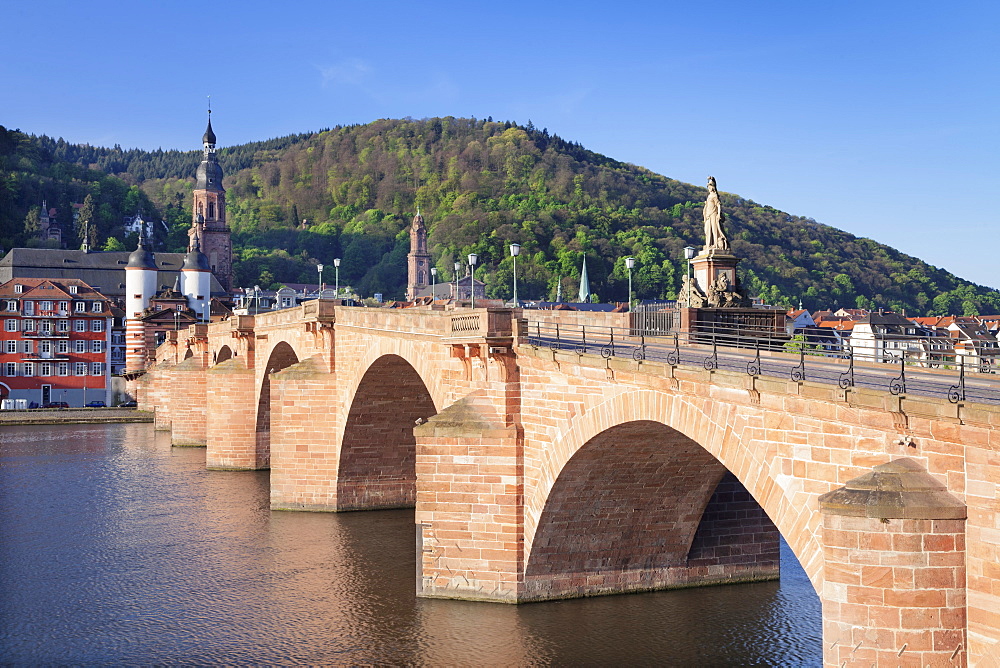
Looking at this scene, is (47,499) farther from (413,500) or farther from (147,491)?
(413,500)

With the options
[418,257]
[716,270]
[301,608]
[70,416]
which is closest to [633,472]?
[716,270]

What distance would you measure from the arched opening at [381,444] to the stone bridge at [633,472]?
7 cm

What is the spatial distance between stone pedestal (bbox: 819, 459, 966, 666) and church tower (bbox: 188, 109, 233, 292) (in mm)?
134754

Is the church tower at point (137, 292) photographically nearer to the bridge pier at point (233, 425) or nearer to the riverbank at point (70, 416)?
the riverbank at point (70, 416)

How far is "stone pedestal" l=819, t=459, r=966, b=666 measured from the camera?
11.6 meters

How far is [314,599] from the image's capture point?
82.5 ft

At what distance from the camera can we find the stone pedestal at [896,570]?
11562 millimetres

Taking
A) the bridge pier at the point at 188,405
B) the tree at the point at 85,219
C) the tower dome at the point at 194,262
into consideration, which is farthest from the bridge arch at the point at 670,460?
the tree at the point at 85,219

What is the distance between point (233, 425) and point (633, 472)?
3239 cm

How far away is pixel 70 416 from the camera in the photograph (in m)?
78.3

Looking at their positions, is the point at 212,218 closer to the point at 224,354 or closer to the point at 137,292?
the point at 137,292

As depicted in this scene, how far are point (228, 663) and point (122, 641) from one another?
10.5 feet

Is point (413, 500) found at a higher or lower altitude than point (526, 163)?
lower

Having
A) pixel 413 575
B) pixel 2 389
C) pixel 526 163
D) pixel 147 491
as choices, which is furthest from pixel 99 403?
pixel 526 163
